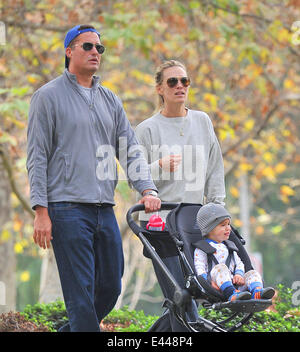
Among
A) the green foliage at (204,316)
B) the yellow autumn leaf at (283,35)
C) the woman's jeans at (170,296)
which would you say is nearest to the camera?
the woman's jeans at (170,296)

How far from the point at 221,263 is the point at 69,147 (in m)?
1.15

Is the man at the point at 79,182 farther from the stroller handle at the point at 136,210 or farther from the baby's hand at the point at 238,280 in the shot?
the baby's hand at the point at 238,280

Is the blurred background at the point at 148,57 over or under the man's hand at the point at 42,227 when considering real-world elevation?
over

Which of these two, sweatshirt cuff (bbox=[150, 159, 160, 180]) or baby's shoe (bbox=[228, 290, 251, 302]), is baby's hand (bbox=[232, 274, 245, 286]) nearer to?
baby's shoe (bbox=[228, 290, 251, 302])

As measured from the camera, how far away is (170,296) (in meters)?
5.15

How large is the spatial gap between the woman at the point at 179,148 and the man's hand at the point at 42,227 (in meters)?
0.96

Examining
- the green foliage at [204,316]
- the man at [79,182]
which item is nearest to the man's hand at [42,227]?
the man at [79,182]

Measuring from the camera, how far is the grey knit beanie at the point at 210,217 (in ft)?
15.7

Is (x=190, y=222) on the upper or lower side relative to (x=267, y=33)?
lower

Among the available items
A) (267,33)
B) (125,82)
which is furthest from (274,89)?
(125,82)

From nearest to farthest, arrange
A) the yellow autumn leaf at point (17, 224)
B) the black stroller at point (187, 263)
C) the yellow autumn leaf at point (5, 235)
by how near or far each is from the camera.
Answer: the black stroller at point (187, 263)
the yellow autumn leaf at point (5, 235)
the yellow autumn leaf at point (17, 224)

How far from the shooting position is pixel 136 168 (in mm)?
5117
